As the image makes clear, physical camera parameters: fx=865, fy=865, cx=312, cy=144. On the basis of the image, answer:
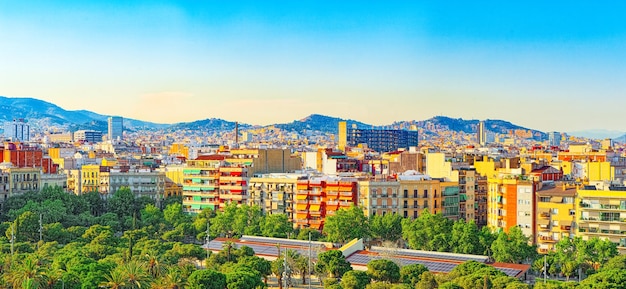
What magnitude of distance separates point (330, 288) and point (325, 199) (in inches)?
1144

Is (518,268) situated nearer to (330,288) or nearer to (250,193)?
(330,288)

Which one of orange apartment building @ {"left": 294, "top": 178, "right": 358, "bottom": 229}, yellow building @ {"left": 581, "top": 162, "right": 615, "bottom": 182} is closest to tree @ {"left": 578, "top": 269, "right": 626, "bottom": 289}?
orange apartment building @ {"left": 294, "top": 178, "right": 358, "bottom": 229}

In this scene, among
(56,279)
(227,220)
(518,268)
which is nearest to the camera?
(56,279)

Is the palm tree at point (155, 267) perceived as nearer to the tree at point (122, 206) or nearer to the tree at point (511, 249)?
the tree at point (511, 249)

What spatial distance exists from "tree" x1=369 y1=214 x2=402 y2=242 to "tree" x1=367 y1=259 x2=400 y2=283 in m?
16.2

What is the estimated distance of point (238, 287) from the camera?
129 feet

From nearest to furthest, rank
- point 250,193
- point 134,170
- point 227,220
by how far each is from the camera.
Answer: point 227,220
point 250,193
point 134,170

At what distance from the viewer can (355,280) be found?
40969mm

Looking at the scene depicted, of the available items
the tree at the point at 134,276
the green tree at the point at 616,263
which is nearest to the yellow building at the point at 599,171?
the green tree at the point at 616,263

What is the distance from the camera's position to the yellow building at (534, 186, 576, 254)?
55.9 metres

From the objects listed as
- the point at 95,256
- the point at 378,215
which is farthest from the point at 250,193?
the point at 95,256

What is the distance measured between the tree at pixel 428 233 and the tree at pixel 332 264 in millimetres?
10120

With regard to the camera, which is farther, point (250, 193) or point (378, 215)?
point (250, 193)

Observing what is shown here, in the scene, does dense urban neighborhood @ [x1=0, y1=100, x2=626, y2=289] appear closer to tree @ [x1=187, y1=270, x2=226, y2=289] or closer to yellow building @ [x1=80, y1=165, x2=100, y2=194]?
tree @ [x1=187, y1=270, x2=226, y2=289]
